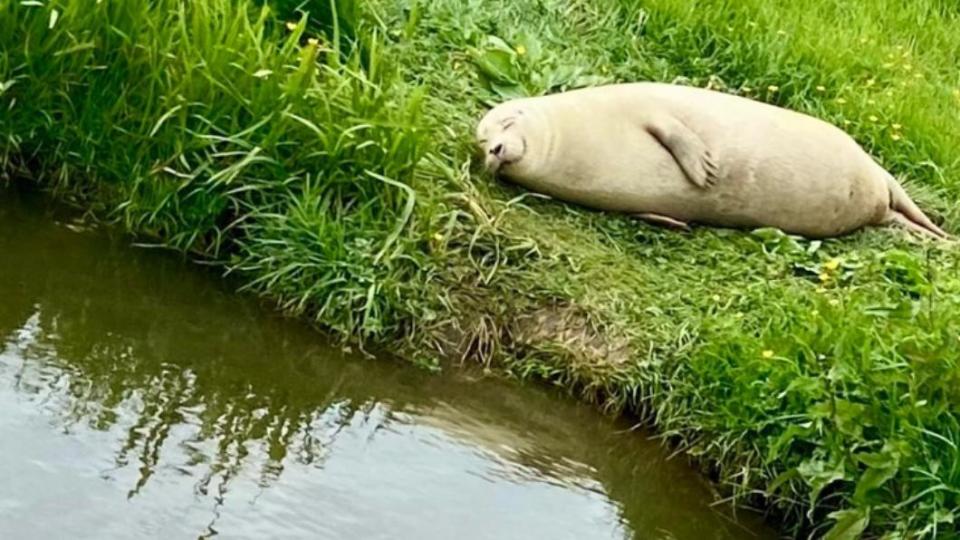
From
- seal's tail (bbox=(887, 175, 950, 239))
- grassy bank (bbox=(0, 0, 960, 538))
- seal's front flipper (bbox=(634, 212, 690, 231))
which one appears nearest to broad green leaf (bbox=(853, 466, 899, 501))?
grassy bank (bbox=(0, 0, 960, 538))

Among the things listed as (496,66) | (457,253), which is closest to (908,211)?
(496,66)

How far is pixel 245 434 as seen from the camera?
181 inches

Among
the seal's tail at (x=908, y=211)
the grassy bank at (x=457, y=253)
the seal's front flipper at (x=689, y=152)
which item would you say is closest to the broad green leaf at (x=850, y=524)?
the grassy bank at (x=457, y=253)

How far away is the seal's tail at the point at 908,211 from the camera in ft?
21.7

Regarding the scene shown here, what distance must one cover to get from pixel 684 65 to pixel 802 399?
Result: 2.66 meters

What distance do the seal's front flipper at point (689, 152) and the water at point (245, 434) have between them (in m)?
1.29

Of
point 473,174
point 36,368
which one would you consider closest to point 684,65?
point 473,174

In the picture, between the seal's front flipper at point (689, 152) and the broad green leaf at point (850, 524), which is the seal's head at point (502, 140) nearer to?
the seal's front flipper at point (689, 152)

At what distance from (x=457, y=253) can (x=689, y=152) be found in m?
1.09

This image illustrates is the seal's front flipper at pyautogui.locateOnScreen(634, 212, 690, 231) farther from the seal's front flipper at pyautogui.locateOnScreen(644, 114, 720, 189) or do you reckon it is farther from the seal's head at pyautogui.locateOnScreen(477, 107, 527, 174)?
the seal's head at pyautogui.locateOnScreen(477, 107, 527, 174)

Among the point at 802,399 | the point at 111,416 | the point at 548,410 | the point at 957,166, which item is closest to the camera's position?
the point at 111,416

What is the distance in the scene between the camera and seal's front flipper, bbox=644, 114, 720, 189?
20.4 feet

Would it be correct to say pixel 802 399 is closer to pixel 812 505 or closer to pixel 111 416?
pixel 812 505

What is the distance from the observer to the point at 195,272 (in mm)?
5496
